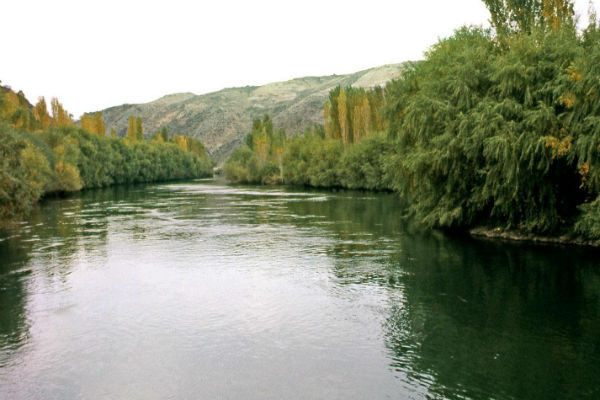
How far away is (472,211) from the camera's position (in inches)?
1230

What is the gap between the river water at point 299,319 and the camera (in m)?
12.1

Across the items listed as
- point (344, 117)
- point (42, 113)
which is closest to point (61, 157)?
point (42, 113)

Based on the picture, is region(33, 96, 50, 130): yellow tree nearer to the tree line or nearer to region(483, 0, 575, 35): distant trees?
the tree line

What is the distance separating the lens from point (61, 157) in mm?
75375

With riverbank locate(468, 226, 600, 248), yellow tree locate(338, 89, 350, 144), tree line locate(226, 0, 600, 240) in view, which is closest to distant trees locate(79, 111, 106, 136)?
yellow tree locate(338, 89, 350, 144)

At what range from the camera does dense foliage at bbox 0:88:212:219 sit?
34.7 metres

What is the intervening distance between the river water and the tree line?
2.58 m

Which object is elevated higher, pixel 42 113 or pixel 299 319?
pixel 42 113

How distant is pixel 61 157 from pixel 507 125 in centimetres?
6541

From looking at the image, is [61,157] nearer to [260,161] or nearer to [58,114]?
[58,114]

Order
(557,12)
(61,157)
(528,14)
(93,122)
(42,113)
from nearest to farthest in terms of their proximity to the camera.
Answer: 1. (557,12)
2. (528,14)
3. (61,157)
4. (42,113)
5. (93,122)

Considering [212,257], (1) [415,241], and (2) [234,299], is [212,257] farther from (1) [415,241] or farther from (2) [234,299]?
(1) [415,241]

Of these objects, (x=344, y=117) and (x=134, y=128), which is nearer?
(x=344, y=117)

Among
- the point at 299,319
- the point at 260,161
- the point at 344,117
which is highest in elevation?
the point at 344,117
